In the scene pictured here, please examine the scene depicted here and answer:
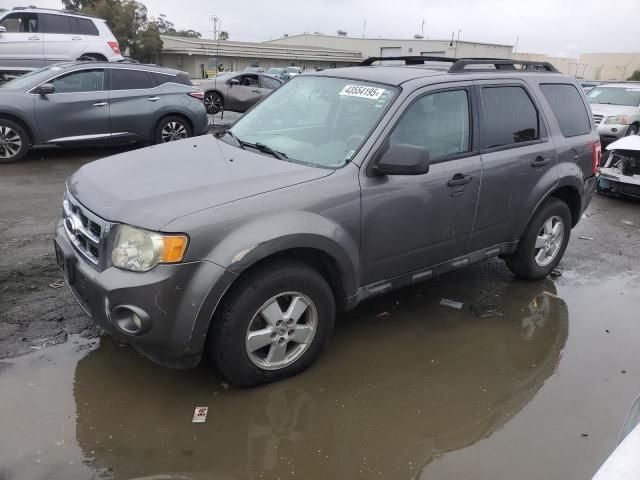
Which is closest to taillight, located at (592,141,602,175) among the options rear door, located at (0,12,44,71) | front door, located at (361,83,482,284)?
front door, located at (361,83,482,284)

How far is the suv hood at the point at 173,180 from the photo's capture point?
2.81m

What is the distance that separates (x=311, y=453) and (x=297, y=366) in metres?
0.65

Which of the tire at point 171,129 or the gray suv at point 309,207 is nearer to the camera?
the gray suv at point 309,207

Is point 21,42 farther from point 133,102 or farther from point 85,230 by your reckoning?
point 85,230

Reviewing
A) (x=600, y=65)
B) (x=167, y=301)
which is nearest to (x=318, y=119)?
(x=167, y=301)

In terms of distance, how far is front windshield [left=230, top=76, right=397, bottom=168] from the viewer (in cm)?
349

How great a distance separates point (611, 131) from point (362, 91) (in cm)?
1153

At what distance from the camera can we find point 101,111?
347 inches

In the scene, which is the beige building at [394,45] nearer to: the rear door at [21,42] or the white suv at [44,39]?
the white suv at [44,39]

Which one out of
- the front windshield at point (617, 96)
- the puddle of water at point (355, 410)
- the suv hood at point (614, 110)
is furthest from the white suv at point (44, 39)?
the front windshield at point (617, 96)

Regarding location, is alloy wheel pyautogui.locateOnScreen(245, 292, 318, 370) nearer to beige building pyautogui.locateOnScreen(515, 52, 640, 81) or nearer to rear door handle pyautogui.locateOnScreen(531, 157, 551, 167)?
Result: rear door handle pyautogui.locateOnScreen(531, 157, 551, 167)

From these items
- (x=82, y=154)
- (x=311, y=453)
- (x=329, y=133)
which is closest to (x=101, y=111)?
(x=82, y=154)

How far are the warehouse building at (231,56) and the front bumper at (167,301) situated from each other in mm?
60753

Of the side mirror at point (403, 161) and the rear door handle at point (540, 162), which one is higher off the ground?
the side mirror at point (403, 161)
